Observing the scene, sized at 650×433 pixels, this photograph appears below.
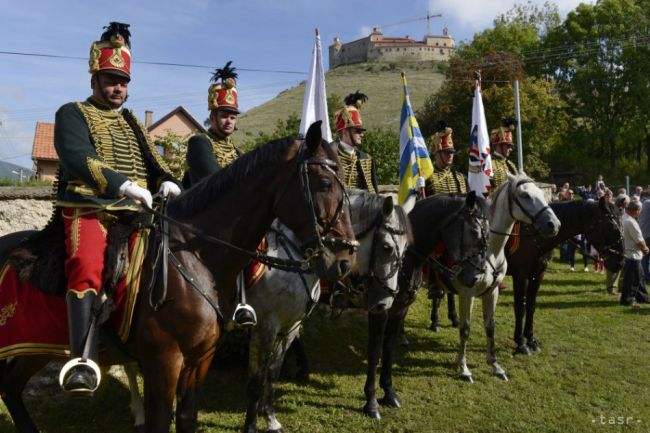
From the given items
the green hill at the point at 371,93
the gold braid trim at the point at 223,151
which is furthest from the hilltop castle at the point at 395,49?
the gold braid trim at the point at 223,151

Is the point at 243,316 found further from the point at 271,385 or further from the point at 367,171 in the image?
the point at 367,171

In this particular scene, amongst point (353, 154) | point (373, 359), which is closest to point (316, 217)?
point (373, 359)

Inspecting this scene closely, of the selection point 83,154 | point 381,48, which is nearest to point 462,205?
point 83,154

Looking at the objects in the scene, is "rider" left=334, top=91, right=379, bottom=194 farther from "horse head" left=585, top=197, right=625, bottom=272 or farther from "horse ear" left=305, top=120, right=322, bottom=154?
"horse head" left=585, top=197, right=625, bottom=272

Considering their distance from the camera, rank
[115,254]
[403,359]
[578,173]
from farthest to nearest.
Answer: [578,173] → [403,359] → [115,254]

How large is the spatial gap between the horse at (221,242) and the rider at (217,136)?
3.06 feet

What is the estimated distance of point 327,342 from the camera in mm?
7906

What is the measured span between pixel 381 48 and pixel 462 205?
396 ft

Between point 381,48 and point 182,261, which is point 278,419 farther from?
point 381,48

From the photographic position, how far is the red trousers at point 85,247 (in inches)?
120

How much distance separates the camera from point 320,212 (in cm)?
305

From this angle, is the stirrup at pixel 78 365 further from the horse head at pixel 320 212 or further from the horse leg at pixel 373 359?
the horse leg at pixel 373 359

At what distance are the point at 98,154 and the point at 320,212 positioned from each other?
162 centimetres

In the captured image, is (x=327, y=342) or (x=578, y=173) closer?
(x=327, y=342)
